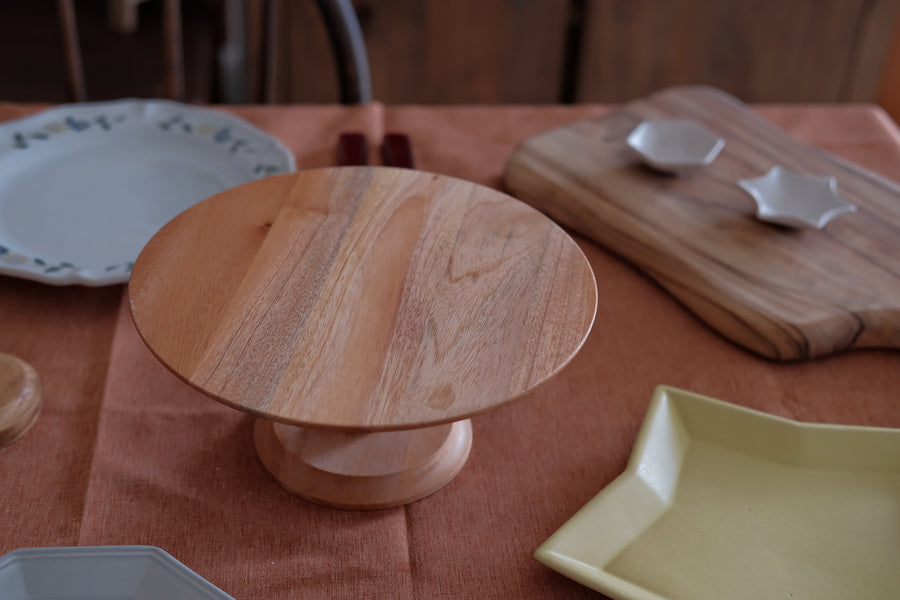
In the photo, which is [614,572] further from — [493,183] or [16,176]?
[16,176]

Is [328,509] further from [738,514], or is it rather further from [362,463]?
[738,514]

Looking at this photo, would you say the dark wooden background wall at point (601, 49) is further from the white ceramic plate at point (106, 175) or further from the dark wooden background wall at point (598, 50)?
the white ceramic plate at point (106, 175)

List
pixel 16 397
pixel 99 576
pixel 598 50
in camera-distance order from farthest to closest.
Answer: pixel 598 50, pixel 16 397, pixel 99 576

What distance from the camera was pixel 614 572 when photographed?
522 millimetres

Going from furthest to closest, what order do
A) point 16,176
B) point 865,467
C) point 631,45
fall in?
1. point 631,45
2. point 16,176
3. point 865,467

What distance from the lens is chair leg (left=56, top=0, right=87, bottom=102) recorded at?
1.08 m

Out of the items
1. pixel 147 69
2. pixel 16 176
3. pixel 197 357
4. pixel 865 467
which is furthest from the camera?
pixel 147 69

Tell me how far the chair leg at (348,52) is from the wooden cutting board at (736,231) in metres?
0.29

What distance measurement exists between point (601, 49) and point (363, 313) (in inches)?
65.5

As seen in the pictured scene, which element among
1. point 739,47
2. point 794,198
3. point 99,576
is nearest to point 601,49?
point 739,47

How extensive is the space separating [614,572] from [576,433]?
14cm

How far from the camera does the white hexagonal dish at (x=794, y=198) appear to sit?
79 centimetres

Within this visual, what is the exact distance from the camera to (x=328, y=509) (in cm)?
58

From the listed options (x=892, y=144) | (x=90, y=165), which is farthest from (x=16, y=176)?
(x=892, y=144)
